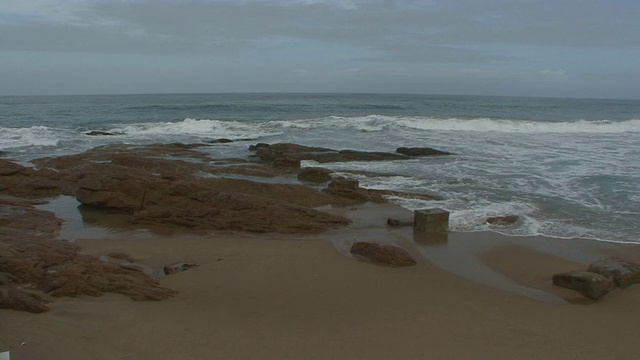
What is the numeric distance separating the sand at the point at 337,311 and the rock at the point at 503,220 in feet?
4.51

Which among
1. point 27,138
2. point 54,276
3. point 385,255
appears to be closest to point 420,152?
point 385,255

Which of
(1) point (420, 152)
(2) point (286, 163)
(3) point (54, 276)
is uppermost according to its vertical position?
(1) point (420, 152)

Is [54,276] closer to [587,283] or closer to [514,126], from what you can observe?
[587,283]

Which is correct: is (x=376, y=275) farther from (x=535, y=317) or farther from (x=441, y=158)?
(x=441, y=158)

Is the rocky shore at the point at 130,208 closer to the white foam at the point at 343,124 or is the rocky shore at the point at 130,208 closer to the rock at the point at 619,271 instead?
the rock at the point at 619,271

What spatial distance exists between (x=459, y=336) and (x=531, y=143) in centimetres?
2275

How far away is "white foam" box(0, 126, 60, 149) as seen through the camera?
23502 mm

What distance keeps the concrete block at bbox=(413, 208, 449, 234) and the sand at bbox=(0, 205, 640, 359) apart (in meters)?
0.56

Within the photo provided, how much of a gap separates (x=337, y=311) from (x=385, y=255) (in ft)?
6.68

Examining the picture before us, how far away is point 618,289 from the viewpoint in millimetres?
6629

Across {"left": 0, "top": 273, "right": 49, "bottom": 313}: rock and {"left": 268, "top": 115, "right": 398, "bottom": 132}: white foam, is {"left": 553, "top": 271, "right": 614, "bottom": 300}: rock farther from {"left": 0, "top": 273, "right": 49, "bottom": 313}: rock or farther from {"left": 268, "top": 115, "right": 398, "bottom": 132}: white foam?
{"left": 268, "top": 115, "right": 398, "bottom": 132}: white foam

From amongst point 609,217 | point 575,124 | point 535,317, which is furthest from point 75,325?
point 575,124

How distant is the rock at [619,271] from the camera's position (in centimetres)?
668

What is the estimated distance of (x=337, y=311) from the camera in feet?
18.7
